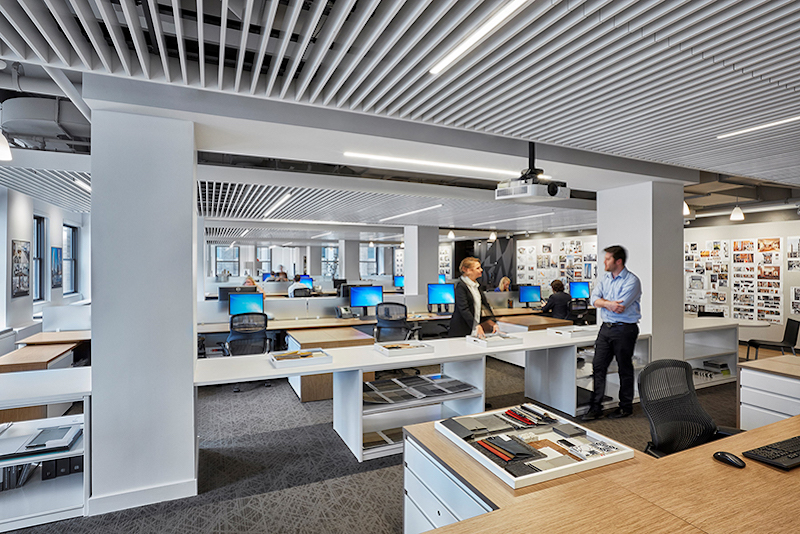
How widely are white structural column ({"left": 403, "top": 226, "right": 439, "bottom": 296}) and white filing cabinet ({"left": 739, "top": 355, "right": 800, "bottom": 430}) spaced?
679cm

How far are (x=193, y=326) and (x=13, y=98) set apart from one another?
2.85m

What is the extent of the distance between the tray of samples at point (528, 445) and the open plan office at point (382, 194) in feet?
0.06

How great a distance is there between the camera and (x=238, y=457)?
3764mm

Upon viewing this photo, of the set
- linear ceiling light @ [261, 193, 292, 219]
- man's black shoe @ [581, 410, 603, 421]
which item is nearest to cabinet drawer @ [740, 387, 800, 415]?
man's black shoe @ [581, 410, 603, 421]

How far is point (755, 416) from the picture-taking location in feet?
12.7

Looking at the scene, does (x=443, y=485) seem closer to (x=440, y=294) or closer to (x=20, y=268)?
(x=440, y=294)

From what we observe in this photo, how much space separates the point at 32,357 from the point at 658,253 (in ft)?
24.2

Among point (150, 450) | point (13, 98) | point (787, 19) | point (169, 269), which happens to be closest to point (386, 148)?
point (169, 269)

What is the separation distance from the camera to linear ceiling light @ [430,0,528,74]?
1.89 metres

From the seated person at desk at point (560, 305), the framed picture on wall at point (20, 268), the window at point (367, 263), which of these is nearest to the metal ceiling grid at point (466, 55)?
the seated person at desk at point (560, 305)

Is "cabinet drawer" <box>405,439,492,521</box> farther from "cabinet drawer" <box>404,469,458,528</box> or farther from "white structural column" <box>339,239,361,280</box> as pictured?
"white structural column" <box>339,239,361,280</box>

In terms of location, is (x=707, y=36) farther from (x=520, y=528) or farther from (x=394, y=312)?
(x=394, y=312)

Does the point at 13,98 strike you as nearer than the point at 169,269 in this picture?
No

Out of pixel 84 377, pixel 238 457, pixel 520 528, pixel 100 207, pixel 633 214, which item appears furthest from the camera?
pixel 633 214
